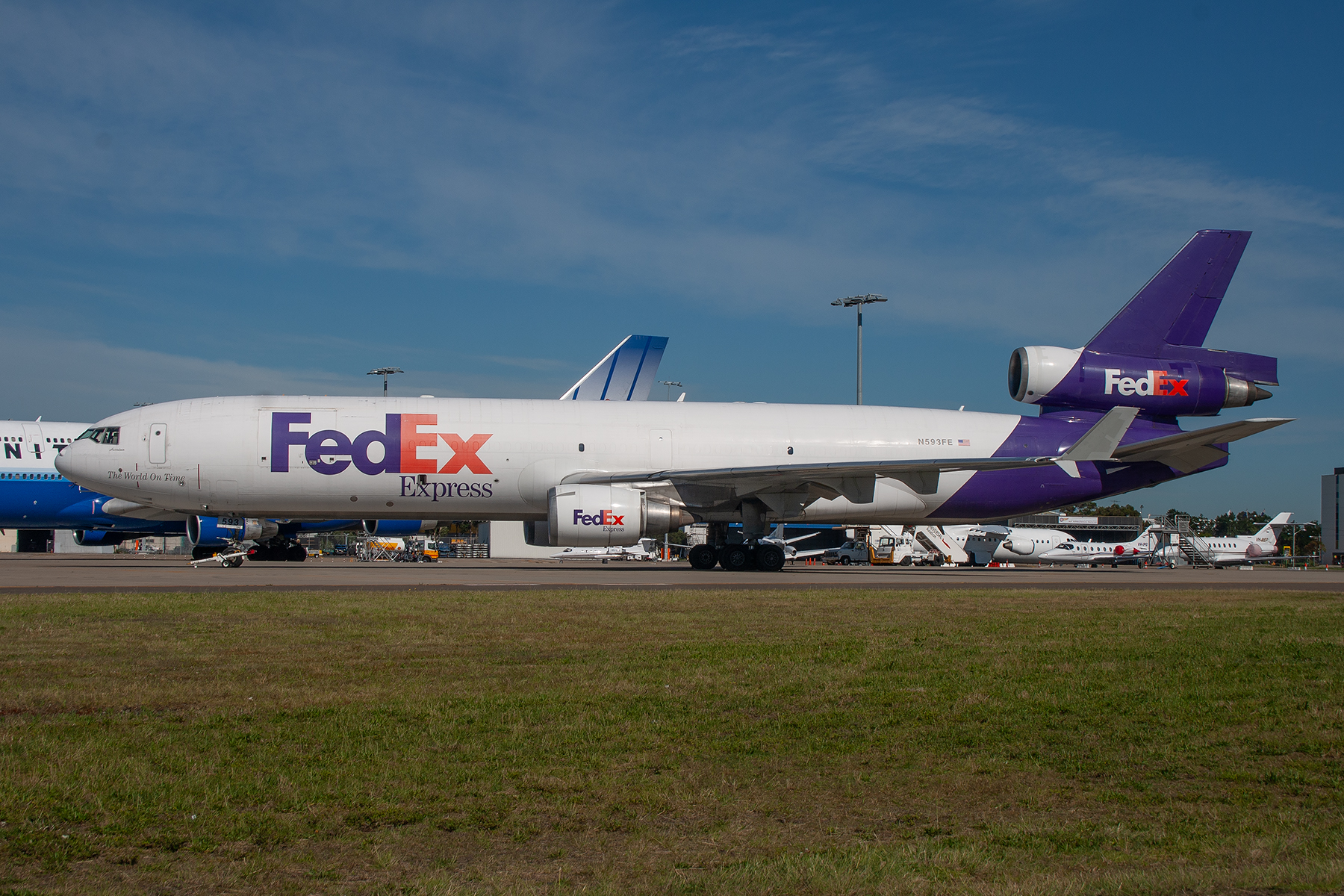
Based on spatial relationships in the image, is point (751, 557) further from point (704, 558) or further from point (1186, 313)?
point (1186, 313)

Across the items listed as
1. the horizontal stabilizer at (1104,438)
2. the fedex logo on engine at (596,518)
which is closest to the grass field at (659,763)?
the fedex logo on engine at (596,518)

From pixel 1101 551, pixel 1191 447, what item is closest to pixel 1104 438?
pixel 1191 447

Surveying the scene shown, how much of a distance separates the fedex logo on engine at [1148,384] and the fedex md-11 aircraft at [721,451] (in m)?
0.05

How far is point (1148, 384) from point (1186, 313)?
91.3 inches

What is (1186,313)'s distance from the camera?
28.0 metres

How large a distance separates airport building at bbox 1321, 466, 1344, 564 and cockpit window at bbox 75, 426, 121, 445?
Answer: 255ft

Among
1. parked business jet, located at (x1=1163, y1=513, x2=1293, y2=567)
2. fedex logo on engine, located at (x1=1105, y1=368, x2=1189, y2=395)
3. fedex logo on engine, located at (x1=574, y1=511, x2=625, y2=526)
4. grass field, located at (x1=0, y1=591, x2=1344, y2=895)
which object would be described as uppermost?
fedex logo on engine, located at (x1=1105, y1=368, x2=1189, y2=395)

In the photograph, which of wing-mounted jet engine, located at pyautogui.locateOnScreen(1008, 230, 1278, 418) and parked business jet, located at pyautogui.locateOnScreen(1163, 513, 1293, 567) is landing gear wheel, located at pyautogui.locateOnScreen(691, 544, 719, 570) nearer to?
wing-mounted jet engine, located at pyautogui.locateOnScreen(1008, 230, 1278, 418)

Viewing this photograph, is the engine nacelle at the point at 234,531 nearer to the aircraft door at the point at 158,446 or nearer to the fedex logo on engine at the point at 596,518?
the aircraft door at the point at 158,446

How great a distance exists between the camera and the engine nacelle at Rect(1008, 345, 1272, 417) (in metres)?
27.8

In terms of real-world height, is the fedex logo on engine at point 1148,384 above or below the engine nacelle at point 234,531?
above

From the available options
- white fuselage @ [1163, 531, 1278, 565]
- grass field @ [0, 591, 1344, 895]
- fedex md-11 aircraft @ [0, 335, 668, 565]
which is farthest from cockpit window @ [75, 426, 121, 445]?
white fuselage @ [1163, 531, 1278, 565]

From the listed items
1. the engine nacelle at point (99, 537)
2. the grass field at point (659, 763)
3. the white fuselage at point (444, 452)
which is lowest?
the engine nacelle at point (99, 537)

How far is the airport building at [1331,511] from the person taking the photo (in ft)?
240
